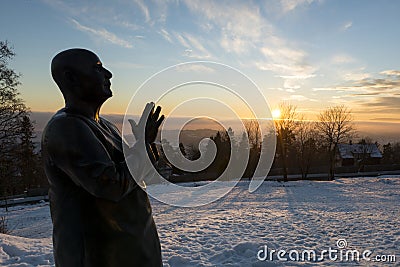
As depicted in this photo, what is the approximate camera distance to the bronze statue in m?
1.43

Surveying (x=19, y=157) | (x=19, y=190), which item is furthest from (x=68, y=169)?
(x=19, y=190)

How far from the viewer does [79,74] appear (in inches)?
60.7

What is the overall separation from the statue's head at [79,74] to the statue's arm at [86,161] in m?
0.19

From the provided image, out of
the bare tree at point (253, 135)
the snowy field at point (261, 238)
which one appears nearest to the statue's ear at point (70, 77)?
the snowy field at point (261, 238)

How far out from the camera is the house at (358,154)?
4878cm

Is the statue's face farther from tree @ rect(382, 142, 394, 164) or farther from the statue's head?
tree @ rect(382, 142, 394, 164)

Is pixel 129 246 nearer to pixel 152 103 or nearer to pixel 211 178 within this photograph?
pixel 152 103

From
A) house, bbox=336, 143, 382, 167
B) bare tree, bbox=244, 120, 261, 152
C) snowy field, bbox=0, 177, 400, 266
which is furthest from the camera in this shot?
house, bbox=336, 143, 382, 167

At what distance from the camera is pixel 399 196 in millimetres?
19094

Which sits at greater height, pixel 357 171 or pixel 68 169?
pixel 68 169

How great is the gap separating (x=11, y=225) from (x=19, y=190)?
78.7ft

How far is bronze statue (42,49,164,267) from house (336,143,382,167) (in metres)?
52.8

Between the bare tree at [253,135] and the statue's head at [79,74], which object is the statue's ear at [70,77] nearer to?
the statue's head at [79,74]

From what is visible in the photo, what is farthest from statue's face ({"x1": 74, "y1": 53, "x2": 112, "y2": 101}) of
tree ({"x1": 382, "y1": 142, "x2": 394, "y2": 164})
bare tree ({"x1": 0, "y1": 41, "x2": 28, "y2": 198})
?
tree ({"x1": 382, "y1": 142, "x2": 394, "y2": 164})
